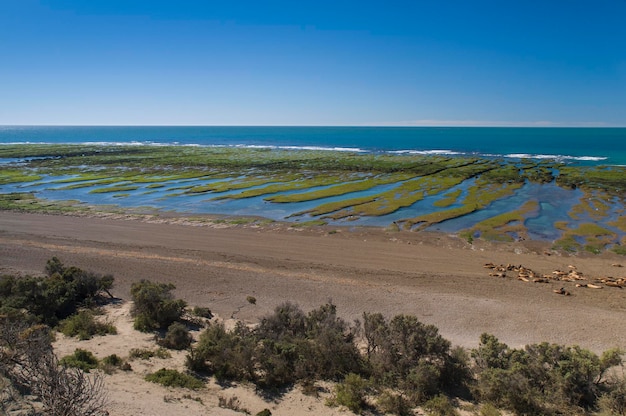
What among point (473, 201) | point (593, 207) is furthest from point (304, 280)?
point (593, 207)

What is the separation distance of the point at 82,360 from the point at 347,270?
622 inches

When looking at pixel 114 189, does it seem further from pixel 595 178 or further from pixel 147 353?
pixel 595 178

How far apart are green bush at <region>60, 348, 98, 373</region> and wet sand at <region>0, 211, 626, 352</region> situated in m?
6.58

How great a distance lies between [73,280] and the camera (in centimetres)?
1939

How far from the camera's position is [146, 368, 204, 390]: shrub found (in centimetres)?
1192

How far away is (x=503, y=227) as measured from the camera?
35.9 m

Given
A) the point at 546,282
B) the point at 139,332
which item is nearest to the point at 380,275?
the point at 546,282

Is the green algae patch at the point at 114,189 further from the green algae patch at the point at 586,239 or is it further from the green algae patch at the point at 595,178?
the green algae patch at the point at 595,178

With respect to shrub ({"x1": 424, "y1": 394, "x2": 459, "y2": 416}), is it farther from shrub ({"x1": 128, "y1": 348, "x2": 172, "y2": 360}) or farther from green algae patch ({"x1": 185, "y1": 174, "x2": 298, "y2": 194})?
green algae patch ({"x1": 185, "y1": 174, "x2": 298, "y2": 194})

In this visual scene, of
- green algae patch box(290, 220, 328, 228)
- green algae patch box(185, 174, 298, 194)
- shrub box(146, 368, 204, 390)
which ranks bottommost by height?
shrub box(146, 368, 204, 390)

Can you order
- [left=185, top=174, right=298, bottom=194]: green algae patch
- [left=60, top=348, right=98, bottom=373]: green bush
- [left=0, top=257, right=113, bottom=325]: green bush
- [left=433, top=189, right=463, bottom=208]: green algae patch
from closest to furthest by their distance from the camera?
[left=60, top=348, right=98, bottom=373]: green bush → [left=0, top=257, right=113, bottom=325]: green bush → [left=433, top=189, right=463, bottom=208]: green algae patch → [left=185, top=174, right=298, bottom=194]: green algae patch

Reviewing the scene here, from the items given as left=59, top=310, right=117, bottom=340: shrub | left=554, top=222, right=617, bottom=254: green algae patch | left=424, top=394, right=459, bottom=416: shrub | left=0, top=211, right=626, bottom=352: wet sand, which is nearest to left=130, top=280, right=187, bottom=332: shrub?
left=59, top=310, right=117, bottom=340: shrub

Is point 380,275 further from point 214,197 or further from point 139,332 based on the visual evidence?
point 214,197

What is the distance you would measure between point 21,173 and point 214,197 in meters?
50.2
